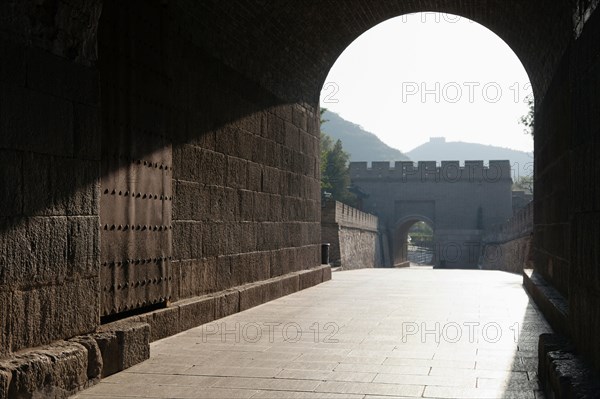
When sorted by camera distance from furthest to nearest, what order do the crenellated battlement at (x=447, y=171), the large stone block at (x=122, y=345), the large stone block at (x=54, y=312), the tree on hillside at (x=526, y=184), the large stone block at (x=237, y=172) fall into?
the tree on hillside at (x=526, y=184)
the crenellated battlement at (x=447, y=171)
the large stone block at (x=237, y=172)
the large stone block at (x=122, y=345)
the large stone block at (x=54, y=312)

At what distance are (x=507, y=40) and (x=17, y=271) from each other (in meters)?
8.50

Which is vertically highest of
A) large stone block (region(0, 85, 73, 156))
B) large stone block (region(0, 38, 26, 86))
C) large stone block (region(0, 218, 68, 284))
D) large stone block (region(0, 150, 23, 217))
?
large stone block (region(0, 38, 26, 86))

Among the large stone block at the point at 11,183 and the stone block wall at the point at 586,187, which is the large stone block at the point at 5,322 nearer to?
the large stone block at the point at 11,183

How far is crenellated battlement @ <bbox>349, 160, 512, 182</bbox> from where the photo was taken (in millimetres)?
42781

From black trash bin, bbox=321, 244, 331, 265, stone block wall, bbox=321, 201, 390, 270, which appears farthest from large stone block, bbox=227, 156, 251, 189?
stone block wall, bbox=321, 201, 390, 270

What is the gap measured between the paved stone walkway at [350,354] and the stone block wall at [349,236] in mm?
11717

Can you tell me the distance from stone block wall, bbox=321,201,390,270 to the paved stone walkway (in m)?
11.7

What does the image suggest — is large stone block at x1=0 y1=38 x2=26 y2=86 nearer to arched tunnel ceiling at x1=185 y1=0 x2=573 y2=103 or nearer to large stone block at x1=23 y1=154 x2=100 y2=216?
large stone block at x1=23 y1=154 x2=100 y2=216

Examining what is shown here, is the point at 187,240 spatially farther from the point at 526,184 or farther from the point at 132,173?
the point at 526,184

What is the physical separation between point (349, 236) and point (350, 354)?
18.9 meters

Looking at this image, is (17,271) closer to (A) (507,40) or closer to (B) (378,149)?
(A) (507,40)

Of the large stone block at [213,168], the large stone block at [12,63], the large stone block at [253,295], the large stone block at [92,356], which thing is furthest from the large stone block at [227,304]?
the large stone block at [12,63]

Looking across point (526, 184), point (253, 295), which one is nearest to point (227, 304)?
point (253, 295)

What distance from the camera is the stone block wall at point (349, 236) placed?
2069 cm
